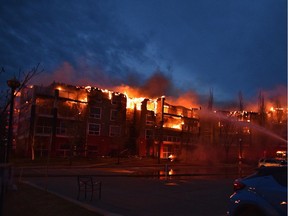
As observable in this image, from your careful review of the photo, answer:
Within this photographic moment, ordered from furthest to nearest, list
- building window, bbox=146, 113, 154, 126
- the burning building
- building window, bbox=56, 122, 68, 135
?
building window, bbox=146, 113, 154, 126 → building window, bbox=56, 122, 68, 135 → the burning building

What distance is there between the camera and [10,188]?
14.4 m

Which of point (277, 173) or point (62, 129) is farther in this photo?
point (62, 129)

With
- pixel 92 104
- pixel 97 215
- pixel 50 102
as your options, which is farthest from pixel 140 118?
pixel 97 215

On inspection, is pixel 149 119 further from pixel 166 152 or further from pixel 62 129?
pixel 62 129

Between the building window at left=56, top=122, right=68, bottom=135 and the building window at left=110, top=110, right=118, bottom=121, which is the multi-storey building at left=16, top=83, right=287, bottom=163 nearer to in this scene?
the building window at left=56, top=122, right=68, bottom=135

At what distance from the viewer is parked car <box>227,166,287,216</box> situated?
621cm

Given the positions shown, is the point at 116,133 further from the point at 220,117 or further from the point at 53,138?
the point at 220,117

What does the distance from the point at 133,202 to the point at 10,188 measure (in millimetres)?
5287

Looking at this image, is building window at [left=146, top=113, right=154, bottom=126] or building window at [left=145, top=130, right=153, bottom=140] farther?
building window at [left=146, top=113, right=154, bottom=126]

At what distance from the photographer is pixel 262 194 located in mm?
6504

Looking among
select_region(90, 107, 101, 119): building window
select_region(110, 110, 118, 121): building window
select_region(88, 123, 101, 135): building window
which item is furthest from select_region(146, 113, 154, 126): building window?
select_region(88, 123, 101, 135): building window

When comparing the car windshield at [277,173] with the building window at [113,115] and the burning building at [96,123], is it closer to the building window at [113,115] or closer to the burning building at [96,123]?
the burning building at [96,123]

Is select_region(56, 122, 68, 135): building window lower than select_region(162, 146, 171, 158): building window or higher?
→ higher

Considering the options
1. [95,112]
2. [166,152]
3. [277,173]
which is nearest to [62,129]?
[95,112]
